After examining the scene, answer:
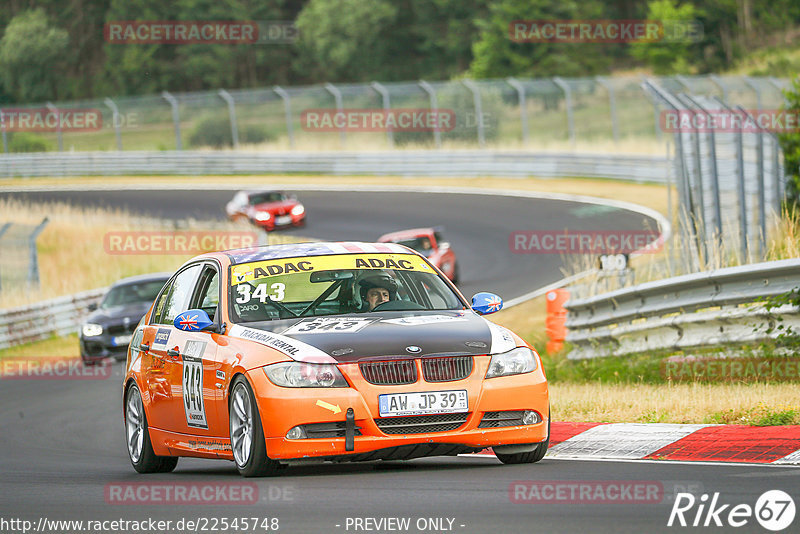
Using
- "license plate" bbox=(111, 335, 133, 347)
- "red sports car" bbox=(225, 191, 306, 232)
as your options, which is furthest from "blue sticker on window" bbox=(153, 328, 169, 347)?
"red sports car" bbox=(225, 191, 306, 232)

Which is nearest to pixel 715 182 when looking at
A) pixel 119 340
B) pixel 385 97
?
pixel 119 340

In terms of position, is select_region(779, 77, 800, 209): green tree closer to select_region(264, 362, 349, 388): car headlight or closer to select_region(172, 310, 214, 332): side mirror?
select_region(172, 310, 214, 332): side mirror

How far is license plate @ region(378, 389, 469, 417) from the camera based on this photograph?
8.12 m

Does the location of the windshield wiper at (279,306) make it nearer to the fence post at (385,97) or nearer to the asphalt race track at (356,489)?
the asphalt race track at (356,489)

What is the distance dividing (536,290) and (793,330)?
14268mm

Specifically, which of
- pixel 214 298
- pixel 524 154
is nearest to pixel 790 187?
pixel 214 298

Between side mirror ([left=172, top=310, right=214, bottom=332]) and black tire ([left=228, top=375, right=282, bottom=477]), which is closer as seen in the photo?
black tire ([left=228, top=375, right=282, bottom=477])

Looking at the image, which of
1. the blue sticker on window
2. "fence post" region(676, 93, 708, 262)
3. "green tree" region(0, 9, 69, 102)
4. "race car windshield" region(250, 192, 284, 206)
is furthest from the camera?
"green tree" region(0, 9, 69, 102)

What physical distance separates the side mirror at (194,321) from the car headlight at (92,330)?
1417cm

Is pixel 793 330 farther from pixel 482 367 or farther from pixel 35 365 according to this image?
pixel 35 365

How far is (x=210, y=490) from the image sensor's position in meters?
8.03

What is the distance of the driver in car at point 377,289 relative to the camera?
368 inches

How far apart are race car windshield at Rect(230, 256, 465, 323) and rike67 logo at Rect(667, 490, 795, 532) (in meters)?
3.12

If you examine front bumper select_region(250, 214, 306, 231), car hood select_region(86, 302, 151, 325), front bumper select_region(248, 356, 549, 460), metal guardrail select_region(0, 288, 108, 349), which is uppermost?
front bumper select_region(248, 356, 549, 460)
